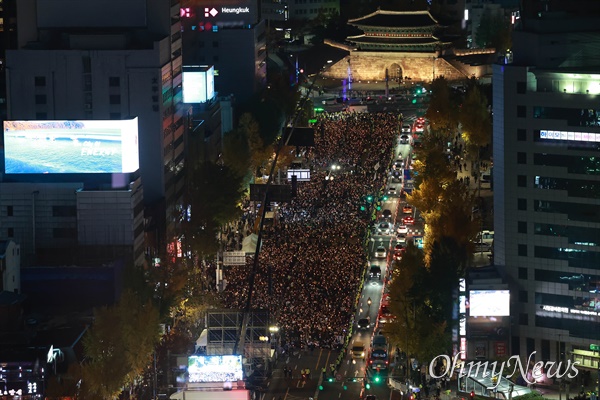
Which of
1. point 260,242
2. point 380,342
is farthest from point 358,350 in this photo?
point 260,242

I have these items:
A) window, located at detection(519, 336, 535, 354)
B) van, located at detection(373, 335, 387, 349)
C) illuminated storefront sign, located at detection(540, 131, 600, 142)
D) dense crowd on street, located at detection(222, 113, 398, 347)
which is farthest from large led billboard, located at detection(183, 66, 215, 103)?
window, located at detection(519, 336, 535, 354)

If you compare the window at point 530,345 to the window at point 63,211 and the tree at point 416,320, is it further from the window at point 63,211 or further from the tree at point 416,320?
the window at point 63,211

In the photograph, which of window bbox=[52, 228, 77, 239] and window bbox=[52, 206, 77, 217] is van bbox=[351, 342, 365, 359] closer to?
window bbox=[52, 228, 77, 239]

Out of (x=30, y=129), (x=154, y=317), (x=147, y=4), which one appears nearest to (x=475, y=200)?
(x=147, y=4)

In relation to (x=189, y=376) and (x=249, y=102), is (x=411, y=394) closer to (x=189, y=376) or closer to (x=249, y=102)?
(x=189, y=376)

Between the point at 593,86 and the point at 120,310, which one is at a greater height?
the point at 593,86

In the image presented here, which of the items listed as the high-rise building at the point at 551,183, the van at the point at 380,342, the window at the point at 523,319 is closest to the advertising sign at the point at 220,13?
the high-rise building at the point at 551,183

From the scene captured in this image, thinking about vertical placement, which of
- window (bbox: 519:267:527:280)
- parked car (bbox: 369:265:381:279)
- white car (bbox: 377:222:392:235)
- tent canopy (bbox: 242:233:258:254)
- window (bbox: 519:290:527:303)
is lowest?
white car (bbox: 377:222:392:235)
